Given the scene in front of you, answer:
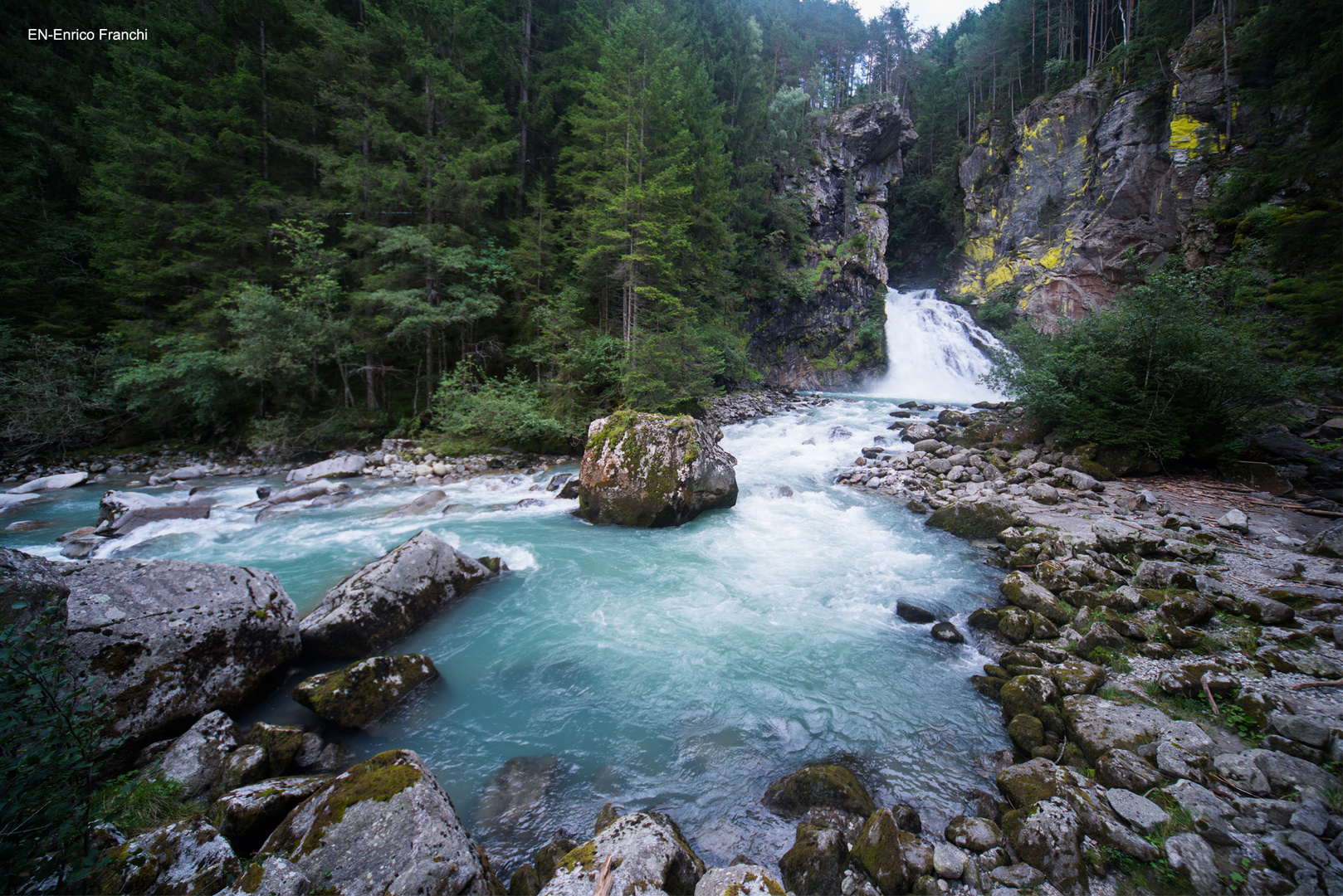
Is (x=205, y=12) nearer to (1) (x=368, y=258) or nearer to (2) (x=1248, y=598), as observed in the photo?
(1) (x=368, y=258)

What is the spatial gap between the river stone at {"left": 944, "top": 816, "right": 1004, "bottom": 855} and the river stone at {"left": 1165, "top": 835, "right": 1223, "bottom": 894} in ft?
2.45

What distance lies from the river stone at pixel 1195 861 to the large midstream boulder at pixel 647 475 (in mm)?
6313

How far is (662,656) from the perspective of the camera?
185 inches

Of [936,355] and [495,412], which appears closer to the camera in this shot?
[495,412]

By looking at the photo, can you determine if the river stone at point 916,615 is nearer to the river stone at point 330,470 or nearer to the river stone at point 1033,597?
the river stone at point 1033,597

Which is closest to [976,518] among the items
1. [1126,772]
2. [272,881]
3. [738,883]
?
[1126,772]

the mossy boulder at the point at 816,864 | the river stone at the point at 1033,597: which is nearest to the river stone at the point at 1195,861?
the mossy boulder at the point at 816,864

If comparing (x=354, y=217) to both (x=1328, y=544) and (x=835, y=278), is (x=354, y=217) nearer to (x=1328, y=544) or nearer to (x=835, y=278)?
(x=1328, y=544)

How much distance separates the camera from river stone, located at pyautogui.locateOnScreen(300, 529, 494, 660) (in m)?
4.36

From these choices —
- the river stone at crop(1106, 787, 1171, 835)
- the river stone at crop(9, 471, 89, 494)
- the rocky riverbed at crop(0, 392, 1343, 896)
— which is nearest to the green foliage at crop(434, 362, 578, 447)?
the rocky riverbed at crop(0, 392, 1343, 896)

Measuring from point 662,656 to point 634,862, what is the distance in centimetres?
239

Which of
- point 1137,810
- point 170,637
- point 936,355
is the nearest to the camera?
point 1137,810

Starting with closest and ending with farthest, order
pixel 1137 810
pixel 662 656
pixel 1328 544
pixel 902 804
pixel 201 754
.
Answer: pixel 1137 810 < pixel 201 754 < pixel 902 804 < pixel 662 656 < pixel 1328 544

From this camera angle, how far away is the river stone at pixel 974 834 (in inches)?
101
